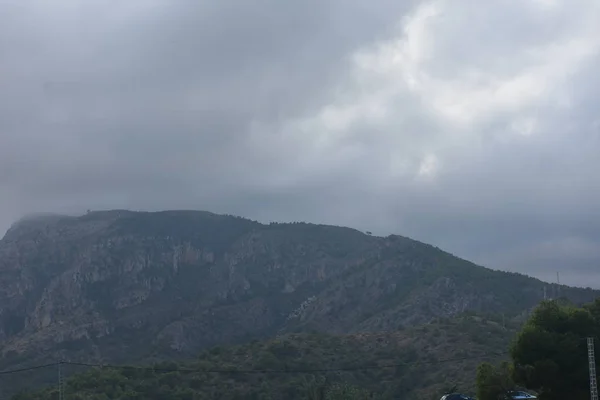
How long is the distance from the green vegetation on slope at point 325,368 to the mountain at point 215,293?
2497 centimetres

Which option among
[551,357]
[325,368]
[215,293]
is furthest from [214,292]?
[551,357]

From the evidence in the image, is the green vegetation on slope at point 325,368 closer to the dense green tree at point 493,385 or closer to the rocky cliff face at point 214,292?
the rocky cliff face at point 214,292

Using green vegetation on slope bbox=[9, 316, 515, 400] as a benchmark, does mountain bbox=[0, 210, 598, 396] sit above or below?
above

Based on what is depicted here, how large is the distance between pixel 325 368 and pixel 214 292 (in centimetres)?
8264

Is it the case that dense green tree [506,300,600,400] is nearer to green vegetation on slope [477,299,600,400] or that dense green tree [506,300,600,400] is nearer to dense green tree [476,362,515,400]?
green vegetation on slope [477,299,600,400]

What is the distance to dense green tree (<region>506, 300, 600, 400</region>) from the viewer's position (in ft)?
162

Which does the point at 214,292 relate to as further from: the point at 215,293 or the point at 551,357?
the point at 551,357

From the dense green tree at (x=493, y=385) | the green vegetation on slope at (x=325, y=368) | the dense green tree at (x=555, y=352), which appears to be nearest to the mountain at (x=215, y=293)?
the green vegetation on slope at (x=325, y=368)

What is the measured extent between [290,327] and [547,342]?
112 meters

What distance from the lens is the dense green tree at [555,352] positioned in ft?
162

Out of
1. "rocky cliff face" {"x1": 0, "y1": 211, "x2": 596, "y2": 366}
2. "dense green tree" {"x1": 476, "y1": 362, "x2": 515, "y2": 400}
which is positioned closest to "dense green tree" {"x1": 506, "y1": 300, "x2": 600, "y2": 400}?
"dense green tree" {"x1": 476, "y1": 362, "x2": 515, "y2": 400}

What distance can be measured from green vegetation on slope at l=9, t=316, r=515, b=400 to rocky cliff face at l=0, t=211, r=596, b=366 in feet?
90.9

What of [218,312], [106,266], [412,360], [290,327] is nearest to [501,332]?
[412,360]

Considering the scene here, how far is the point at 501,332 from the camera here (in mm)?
104875
